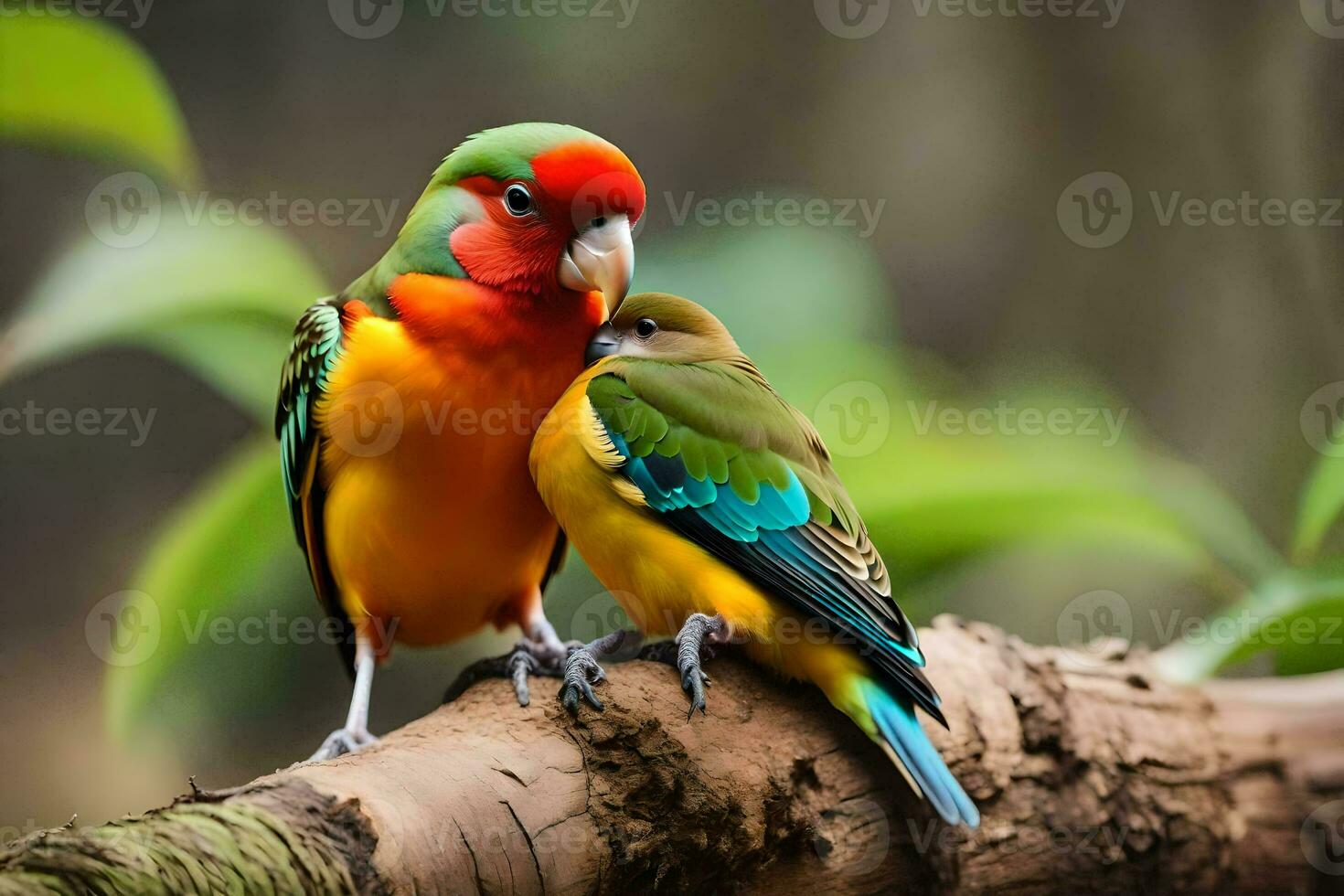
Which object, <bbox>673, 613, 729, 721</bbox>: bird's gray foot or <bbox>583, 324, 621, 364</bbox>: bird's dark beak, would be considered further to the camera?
<bbox>583, 324, 621, 364</bbox>: bird's dark beak

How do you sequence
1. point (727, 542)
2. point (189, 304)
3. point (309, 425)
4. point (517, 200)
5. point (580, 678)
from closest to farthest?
point (580, 678)
point (727, 542)
point (517, 200)
point (309, 425)
point (189, 304)

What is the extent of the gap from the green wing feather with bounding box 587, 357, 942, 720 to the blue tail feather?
0.04m

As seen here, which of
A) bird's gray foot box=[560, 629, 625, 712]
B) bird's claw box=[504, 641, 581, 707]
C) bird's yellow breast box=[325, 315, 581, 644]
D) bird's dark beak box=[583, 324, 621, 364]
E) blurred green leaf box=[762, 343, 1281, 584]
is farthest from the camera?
blurred green leaf box=[762, 343, 1281, 584]

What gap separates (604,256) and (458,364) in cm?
30

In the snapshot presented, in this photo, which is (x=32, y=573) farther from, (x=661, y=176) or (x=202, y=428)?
(x=661, y=176)

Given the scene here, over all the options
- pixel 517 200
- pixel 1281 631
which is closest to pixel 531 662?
pixel 517 200

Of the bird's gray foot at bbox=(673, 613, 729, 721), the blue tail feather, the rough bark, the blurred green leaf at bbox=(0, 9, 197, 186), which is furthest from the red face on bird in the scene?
the blurred green leaf at bbox=(0, 9, 197, 186)

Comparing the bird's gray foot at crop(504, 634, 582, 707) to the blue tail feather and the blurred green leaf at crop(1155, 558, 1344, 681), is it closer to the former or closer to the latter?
the blue tail feather

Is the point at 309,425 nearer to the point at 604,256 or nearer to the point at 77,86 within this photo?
the point at 604,256

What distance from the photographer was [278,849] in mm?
1163

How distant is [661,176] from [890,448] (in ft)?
5.47

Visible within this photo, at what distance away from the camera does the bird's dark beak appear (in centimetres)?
196

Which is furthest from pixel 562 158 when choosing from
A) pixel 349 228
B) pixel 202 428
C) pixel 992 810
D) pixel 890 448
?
pixel 202 428

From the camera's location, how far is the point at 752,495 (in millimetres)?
1736
